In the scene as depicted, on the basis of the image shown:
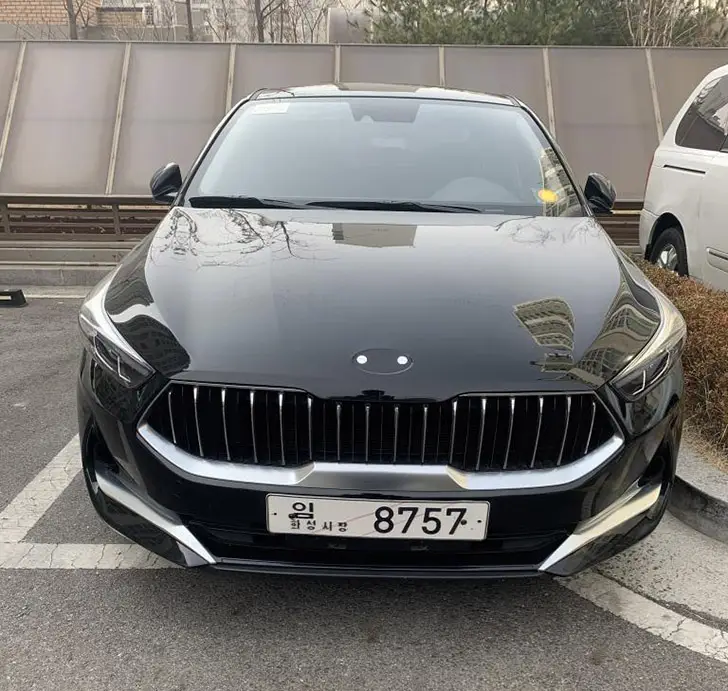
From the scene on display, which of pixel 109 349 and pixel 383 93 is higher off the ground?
pixel 383 93

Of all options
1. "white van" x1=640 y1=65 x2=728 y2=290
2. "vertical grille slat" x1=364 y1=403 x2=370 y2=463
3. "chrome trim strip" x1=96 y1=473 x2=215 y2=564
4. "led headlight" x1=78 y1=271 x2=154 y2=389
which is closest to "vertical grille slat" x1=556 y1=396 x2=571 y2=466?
"vertical grille slat" x1=364 y1=403 x2=370 y2=463

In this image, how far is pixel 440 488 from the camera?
6.03 ft

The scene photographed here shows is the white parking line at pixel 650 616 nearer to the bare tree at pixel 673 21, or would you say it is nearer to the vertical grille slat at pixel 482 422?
the vertical grille slat at pixel 482 422

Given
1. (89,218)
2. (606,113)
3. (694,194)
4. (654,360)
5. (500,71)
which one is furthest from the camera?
(500,71)

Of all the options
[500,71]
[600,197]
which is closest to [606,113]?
[500,71]

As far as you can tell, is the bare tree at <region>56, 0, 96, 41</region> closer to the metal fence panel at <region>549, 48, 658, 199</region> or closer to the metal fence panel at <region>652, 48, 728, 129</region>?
the metal fence panel at <region>549, 48, 658, 199</region>

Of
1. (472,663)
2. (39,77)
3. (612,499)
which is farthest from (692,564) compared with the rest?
(39,77)

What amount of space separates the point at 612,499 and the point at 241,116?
2.63 metres

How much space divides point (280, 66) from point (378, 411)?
6.85m

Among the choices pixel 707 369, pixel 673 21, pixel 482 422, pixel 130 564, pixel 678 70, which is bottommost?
pixel 130 564

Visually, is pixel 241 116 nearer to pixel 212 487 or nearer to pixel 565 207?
pixel 565 207

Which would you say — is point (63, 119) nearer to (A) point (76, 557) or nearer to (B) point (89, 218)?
(B) point (89, 218)

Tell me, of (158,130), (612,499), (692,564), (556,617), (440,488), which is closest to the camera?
(440,488)

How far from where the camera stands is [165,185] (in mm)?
3523
